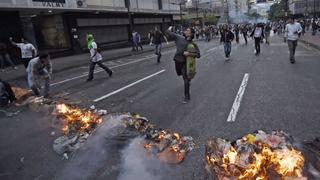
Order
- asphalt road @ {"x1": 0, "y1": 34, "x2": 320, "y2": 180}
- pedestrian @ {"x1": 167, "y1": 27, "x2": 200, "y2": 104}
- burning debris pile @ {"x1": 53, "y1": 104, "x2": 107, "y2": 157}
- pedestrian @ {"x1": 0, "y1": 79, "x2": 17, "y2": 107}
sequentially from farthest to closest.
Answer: pedestrian @ {"x1": 0, "y1": 79, "x2": 17, "y2": 107} < pedestrian @ {"x1": 167, "y1": 27, "x2": 200, "y2": 104} < burning debris pile @ {"x1": 53, "y1": 104, "x2": 107, "y2": 157} < asphalt road @ {"x1": 0, "y1": 34, "x2": 320, "y2": 180}

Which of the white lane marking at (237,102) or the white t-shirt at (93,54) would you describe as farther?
the white t-shirt at (93,54)

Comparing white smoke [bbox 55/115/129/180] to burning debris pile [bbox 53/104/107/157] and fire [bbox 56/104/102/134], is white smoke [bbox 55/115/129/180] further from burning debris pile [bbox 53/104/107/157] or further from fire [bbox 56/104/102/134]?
fire [bbox 56/104/102/134]

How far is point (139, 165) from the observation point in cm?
465

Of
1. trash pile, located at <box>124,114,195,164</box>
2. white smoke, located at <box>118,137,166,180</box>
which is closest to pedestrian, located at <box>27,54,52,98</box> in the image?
trash pile, located at <box>124,114,195,164</box>

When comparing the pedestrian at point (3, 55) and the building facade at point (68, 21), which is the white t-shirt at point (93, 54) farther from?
the building facade at point (68, 21)

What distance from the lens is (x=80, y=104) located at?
29.5ft

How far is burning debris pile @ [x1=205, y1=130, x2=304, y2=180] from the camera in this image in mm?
3664

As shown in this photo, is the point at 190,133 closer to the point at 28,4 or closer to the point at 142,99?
the point at 142,99

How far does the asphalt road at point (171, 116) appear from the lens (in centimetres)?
481

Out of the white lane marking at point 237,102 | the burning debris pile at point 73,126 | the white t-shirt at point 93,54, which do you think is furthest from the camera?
the white t-shirt at point 93,54

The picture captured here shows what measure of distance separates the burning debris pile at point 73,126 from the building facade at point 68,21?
15158 mm

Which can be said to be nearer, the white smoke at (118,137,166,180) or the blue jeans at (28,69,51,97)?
the white smoke at (118,137,166,180)

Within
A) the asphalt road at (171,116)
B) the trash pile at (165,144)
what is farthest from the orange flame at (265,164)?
the trash pile at (165,144)

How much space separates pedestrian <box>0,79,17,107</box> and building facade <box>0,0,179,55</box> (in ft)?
39.9
